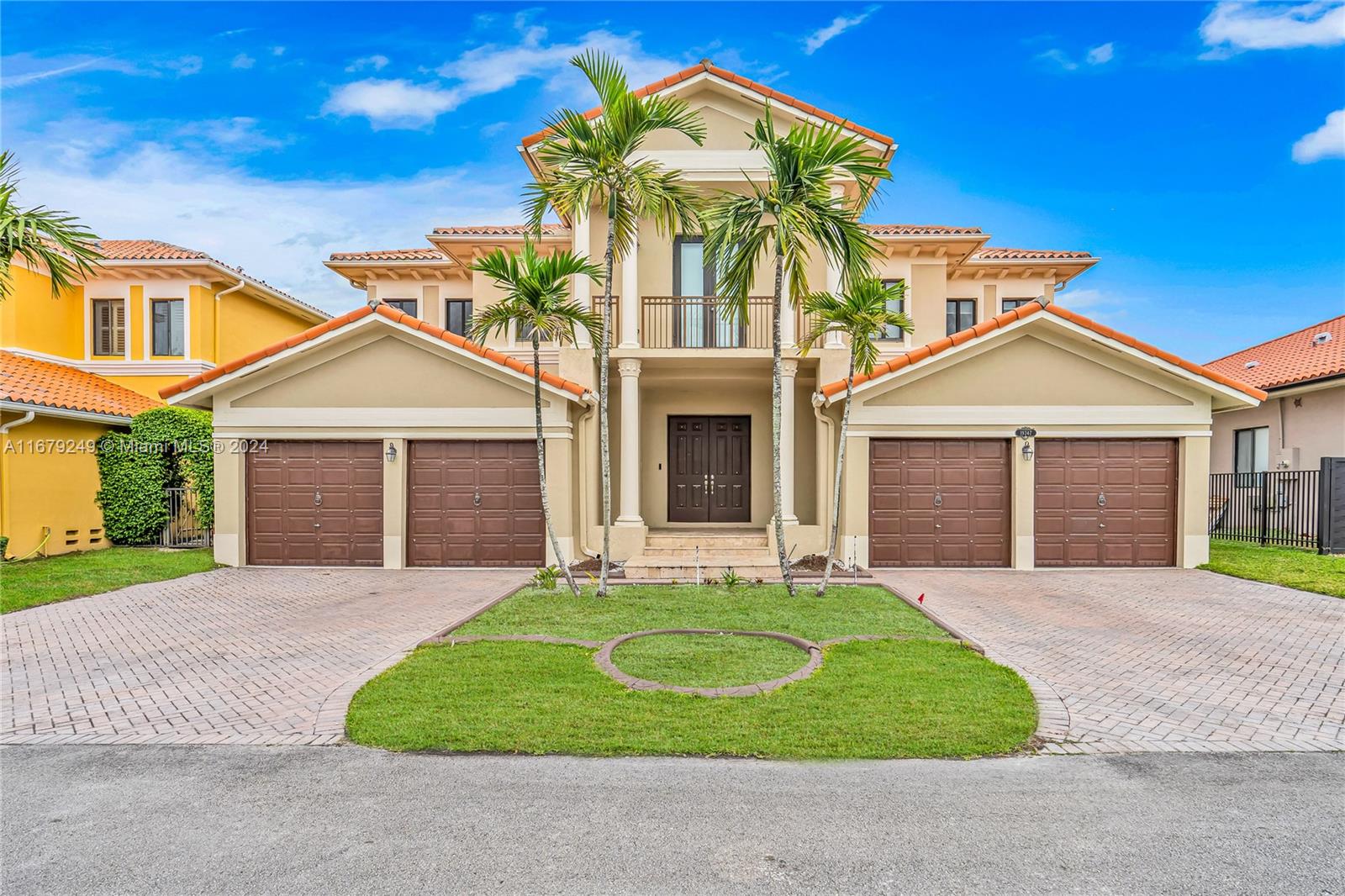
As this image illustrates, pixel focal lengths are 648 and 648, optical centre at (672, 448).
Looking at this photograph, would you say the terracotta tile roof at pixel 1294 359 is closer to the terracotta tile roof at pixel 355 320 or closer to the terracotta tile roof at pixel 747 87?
the terracotta tile roof at pixel 747 87

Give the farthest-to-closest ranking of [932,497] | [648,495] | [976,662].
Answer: [648,495] < [932,497] < [976,662]

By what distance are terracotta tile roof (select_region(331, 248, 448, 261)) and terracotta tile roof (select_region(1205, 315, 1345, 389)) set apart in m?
20.3

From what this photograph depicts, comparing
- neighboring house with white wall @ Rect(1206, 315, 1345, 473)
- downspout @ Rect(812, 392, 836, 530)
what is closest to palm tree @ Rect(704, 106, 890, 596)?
downspout @ Rect(812, 392, 836, 530)

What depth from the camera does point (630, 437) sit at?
13055 millimetres

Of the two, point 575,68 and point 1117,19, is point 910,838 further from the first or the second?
point 1117,19

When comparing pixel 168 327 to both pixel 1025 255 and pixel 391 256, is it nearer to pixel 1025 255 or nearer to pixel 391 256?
pixel 391 256

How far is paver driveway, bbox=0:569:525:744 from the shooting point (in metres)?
4.92

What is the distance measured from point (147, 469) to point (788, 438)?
14.3 m

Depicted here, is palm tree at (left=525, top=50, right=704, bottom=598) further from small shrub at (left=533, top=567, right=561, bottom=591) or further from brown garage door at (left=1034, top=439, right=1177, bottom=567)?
brown garage door at (left=1034, top=439, right=1177, bottom=567)

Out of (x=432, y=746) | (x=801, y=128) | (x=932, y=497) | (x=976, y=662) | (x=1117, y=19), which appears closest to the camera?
(x=432, y=746)

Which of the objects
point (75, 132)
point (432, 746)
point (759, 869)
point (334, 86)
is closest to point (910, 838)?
point (759, 869)

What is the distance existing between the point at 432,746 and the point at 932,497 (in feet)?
33.5

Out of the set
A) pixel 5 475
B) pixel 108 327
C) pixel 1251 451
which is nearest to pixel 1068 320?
pixel 1251 451

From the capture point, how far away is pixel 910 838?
335 cm
